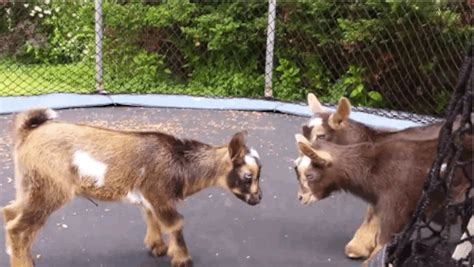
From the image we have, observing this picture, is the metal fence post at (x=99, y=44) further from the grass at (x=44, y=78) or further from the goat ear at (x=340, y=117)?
the goat ear at (x=340, y=117)

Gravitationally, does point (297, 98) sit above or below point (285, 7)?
below

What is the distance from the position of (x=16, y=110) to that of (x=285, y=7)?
8.33 ft

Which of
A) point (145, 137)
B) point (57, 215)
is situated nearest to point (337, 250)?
point (145, 137)

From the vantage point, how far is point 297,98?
6.44m

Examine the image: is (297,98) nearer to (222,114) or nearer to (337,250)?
(222,114)

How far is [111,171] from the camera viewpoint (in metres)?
2.73

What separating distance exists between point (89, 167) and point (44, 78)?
4916 mm

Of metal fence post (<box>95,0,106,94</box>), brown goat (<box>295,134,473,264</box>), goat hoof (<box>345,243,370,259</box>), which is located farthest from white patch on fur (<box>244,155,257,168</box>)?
metal fence post (<box>95,0,106,94</box>)

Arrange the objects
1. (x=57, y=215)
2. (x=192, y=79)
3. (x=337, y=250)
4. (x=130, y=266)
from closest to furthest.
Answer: (x=130, y=266) → (x=337, y=250) → (x=57, y=215) → (x=192, y=79)

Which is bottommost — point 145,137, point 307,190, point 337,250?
point 337,250

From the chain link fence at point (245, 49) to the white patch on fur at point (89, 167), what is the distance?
298 cm

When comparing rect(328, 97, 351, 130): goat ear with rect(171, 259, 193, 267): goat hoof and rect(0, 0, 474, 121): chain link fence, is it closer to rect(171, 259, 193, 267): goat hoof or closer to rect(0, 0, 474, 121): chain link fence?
rect(171, 259, 193, 267): goat hoof

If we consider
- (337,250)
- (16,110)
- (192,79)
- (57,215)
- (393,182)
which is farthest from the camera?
(192,79)

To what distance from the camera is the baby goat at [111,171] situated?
105 inches
